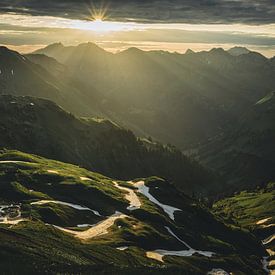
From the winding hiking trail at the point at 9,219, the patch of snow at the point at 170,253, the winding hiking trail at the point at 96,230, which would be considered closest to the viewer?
the winding hiking trail at the point at 9,219

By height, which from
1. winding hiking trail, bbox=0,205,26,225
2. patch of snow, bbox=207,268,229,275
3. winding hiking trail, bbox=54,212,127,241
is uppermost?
winding hiking trail, bbox=0,205,26,225

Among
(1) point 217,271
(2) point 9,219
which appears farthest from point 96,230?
(1) point 217,271

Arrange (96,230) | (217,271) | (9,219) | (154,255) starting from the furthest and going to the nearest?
(217,271), (96,230), (154,255), (9,219)

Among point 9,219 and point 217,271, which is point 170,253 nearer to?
point 217,271

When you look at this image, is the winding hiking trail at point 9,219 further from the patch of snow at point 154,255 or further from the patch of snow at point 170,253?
the patch of snow at point 170,253

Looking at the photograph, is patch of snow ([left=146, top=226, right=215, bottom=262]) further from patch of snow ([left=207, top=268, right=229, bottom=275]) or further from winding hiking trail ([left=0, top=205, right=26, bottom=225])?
winding hiking trail ([left=0, top=205, right=26, bottom=225])

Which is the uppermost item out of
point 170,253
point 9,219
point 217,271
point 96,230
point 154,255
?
point 9,219

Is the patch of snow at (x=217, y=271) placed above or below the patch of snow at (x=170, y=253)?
below

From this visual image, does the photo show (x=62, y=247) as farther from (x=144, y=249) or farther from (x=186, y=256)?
(x=186, y=256)

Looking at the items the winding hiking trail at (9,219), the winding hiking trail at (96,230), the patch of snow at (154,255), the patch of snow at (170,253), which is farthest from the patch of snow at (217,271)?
the winding hiking trail at (9,219)

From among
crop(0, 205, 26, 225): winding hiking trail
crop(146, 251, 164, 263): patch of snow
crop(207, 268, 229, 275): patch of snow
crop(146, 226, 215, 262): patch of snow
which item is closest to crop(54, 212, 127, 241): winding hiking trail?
crop(0, 205, 26, 225): winding hiking trail

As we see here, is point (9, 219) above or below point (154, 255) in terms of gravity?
above

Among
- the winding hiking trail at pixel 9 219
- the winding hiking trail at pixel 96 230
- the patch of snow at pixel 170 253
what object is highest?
the winding hiking trail at pixel 9 219
